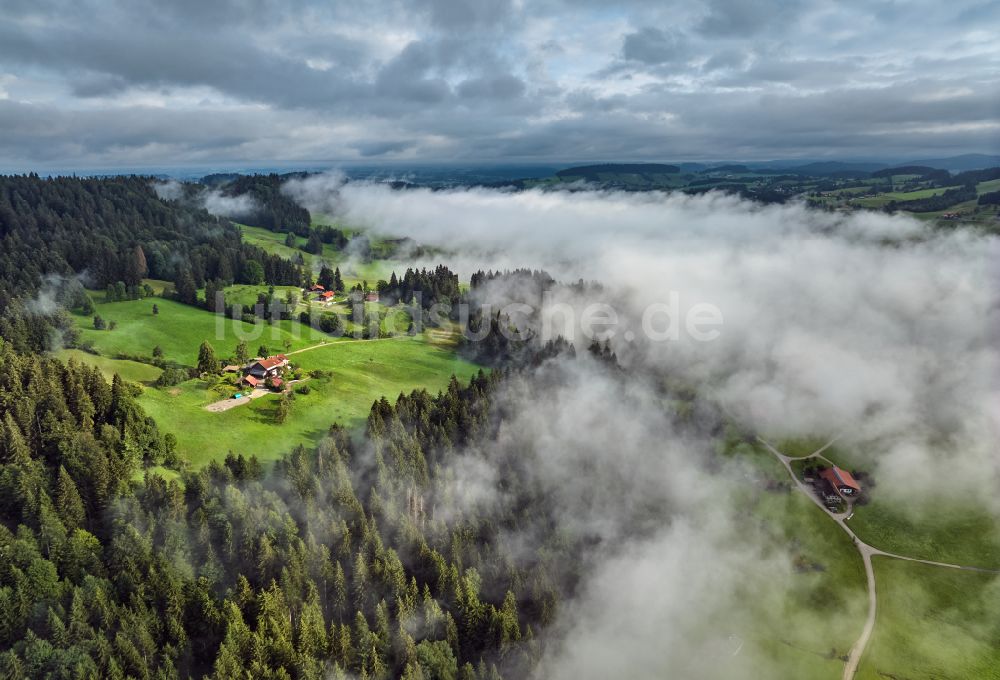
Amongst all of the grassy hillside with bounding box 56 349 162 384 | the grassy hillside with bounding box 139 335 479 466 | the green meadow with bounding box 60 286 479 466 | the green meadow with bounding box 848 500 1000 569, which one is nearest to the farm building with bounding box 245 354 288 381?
the green meadow with bounding box 60 286 479 466

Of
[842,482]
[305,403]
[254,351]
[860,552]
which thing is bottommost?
[860,552]

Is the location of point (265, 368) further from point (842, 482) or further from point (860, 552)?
point (842, 482)

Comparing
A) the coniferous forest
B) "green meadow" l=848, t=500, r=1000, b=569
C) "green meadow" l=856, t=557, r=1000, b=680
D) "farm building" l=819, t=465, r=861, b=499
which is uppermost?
the coniferous forest

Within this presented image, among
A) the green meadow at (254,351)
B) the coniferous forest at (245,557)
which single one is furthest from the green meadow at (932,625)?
the green meadow at (254,351)

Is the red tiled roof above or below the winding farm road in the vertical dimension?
above

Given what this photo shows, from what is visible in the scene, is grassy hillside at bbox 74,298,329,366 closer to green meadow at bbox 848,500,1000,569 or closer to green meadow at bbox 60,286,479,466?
green meadow at bbox 60,286,479,466

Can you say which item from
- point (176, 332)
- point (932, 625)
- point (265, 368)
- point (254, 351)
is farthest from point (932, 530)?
point (176, 332)

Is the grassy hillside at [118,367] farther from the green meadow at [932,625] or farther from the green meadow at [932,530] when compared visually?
the green meadow at [932,530]
